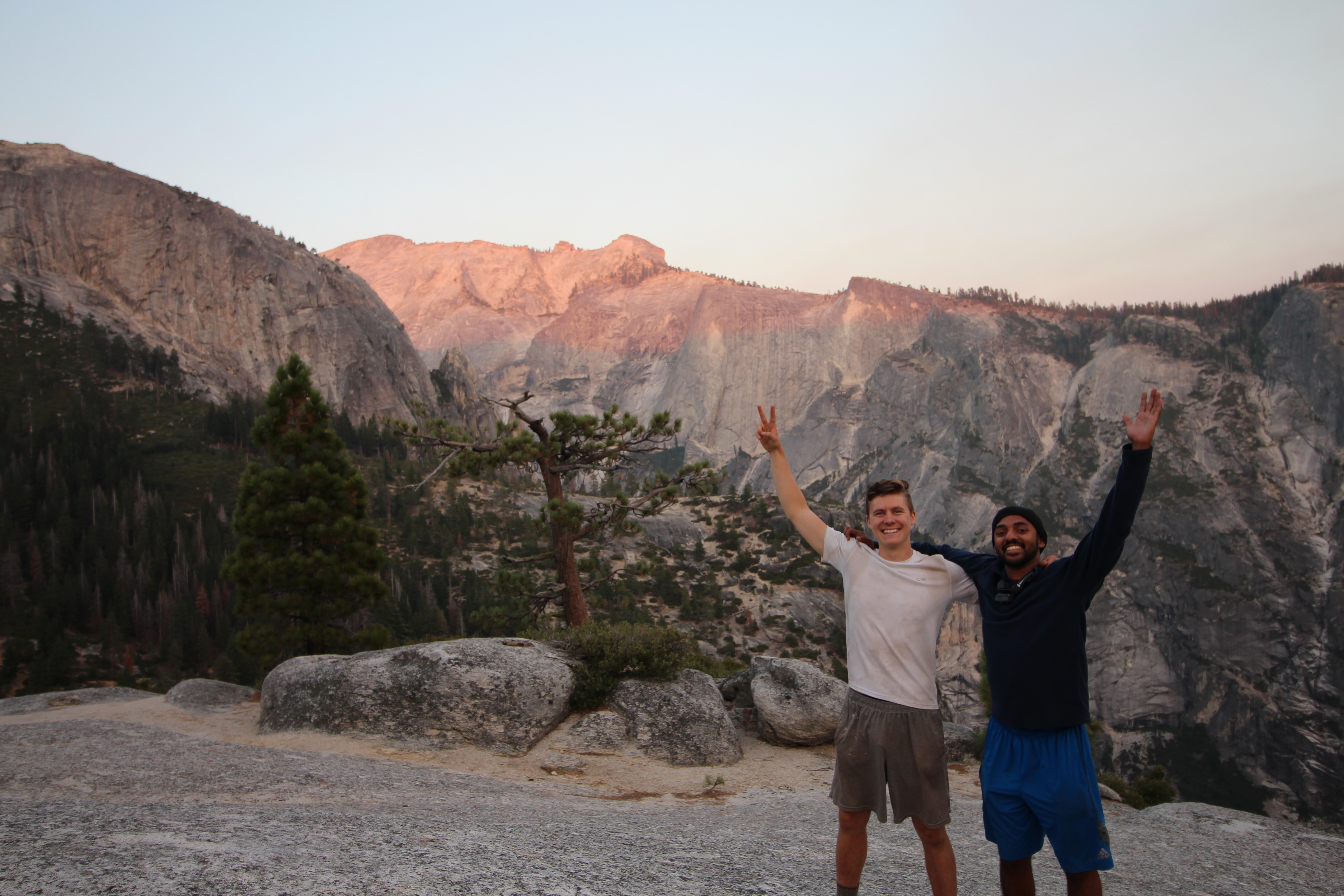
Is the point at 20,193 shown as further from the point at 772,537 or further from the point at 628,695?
the point at 628,695

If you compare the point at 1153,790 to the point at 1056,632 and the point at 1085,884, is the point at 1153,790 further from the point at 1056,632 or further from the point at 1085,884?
the point at 1056,632

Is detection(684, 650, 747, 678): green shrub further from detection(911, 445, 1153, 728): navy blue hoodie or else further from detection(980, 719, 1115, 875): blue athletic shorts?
detection(911, 445, 1153, 728): navy blue hoodie

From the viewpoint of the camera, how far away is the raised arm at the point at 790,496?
473 centimetres

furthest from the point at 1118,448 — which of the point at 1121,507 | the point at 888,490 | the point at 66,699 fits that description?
the point at 1121,507

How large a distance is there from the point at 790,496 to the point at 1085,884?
8.28ft

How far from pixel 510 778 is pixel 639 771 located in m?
1.92

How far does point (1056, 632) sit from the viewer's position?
388 cm

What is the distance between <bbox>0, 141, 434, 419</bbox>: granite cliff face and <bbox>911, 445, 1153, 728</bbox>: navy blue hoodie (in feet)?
315

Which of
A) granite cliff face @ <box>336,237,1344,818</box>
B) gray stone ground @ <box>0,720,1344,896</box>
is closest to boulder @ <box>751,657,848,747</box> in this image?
gray stone ground @ <box>0,720,1344,896</box>

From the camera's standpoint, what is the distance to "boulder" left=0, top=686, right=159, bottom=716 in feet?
45.8

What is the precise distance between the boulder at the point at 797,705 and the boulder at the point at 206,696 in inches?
397

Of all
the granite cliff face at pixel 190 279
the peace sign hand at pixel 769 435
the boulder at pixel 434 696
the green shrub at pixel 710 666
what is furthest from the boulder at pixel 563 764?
the granite cliff face at pixel 190 279

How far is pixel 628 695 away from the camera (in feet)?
41.6

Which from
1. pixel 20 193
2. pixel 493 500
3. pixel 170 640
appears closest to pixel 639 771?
pixel 170 640
